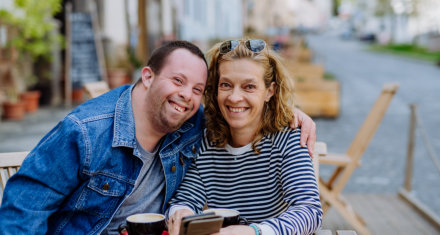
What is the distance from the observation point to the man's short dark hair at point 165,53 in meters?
2.23

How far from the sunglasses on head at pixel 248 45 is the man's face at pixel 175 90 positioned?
0.41 feet

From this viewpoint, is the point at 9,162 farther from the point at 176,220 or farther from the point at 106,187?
the point at 176,220

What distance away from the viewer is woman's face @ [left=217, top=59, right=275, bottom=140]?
2195 millimetres

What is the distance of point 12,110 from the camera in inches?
341

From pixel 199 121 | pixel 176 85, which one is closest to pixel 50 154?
pixel 176 85

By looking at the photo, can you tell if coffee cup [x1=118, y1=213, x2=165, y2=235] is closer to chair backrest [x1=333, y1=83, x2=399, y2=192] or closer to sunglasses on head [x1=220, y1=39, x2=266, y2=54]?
sunglasses on head [x1=220, y1=39, x2=266, y2=54]

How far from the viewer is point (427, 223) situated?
13.5 feet

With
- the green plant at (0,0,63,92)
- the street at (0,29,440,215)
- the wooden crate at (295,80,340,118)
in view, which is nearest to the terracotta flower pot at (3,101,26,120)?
the street at (0,29,440,215)

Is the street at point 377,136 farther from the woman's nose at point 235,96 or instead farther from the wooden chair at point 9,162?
A: the wooden chair at point 9,162

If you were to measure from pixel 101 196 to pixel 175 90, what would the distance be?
0.56 m

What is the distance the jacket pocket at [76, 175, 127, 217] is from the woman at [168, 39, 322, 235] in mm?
249

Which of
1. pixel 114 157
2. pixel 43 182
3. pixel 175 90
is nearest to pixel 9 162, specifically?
pixel 43 182

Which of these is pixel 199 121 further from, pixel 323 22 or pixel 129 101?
pixel 323 22

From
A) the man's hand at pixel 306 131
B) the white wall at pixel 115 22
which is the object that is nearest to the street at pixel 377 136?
the white wall at pixel 115 22
